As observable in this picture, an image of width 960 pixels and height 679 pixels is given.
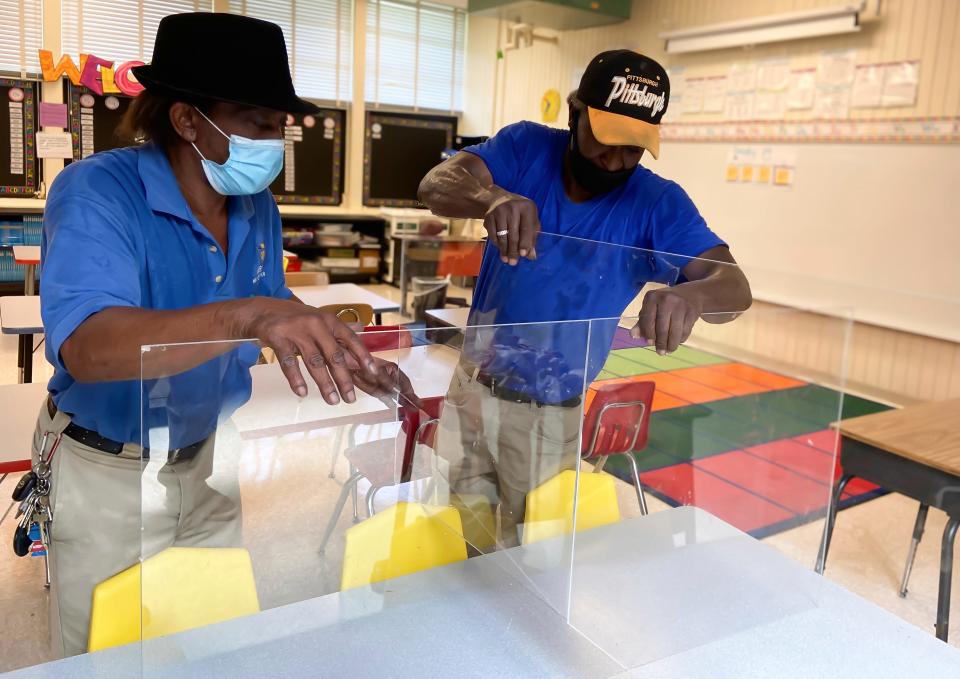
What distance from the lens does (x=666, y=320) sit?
1.19m

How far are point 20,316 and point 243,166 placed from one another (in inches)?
107

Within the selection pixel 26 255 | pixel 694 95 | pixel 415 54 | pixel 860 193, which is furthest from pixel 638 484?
pixel 415 54

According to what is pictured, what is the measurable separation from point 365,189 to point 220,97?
7613 millimetres

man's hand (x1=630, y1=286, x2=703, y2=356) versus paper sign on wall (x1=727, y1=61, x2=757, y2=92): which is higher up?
paper sign on wall (x1=727, y1=61, x2=757, y2=92)

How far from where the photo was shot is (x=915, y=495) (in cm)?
244

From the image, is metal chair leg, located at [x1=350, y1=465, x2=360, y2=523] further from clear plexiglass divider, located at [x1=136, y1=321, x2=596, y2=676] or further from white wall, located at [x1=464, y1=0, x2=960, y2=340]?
white wall, located at [x1=464, y1=0, x2=960, y2=340]

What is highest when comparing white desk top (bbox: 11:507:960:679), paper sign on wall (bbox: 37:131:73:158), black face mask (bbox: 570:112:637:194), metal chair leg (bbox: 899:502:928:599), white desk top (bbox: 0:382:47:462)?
paper sign on wall (bbox: 37:131:73:158)

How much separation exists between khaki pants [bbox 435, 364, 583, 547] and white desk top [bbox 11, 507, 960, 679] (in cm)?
10

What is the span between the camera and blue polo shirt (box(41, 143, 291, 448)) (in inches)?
35.1

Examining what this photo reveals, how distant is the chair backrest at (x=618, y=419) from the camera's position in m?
1.23

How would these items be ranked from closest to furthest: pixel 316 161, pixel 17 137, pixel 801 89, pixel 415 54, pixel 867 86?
pixel 867 86 → pixel 801 89 → pixel 17 137 → pixel 316 161 → pixel 415 54

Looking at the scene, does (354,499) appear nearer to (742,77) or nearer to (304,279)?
(304,279)

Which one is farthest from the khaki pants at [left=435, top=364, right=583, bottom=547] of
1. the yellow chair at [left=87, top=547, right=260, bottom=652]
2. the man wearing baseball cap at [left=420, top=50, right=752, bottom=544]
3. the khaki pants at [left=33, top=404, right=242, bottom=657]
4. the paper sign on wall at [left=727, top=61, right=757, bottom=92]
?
the paper sign on wall at [left=727, top=61, right=757, bottom=92]

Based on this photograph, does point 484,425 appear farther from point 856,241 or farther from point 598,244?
point 856,241
